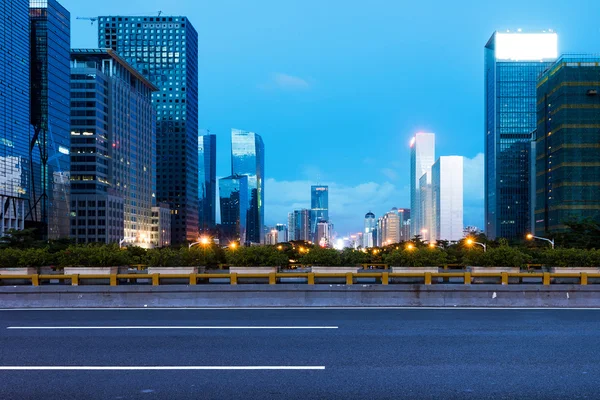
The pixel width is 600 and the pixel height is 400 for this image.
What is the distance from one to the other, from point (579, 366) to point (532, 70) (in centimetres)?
20780

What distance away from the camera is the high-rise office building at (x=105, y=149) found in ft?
476

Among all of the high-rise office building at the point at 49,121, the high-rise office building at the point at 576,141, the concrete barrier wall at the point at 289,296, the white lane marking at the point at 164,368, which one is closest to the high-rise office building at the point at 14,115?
the high-rise office building at the point at 49,121

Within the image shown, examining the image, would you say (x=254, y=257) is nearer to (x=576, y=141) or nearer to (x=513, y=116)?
(x=576, y=141)

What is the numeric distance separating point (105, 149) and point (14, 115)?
156 feet

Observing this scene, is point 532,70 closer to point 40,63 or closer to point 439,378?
point 40,63

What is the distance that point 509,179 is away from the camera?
19212 centimetres

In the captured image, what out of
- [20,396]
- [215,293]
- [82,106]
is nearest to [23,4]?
[82,106]

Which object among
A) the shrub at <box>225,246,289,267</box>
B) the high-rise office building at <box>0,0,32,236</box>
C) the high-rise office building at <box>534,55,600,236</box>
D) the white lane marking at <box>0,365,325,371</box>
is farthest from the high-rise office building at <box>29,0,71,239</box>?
the high-rise office building at <box>534,55,600,236</box>

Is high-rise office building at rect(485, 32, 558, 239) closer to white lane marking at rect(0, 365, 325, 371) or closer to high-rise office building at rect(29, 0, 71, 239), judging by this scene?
high-rise office building at rect(29, 0, 71, 239)

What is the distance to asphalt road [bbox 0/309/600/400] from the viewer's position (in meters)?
8.06

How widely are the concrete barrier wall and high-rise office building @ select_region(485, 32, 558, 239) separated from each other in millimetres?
A: 183095

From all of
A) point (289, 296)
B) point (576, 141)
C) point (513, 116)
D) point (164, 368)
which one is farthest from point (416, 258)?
point (513, 116)

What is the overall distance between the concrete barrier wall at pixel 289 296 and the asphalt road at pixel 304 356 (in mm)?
2276

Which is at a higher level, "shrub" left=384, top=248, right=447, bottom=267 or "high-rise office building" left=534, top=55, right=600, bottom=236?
"high-rise office building" left=534, top=55, right=600, bottom=236
